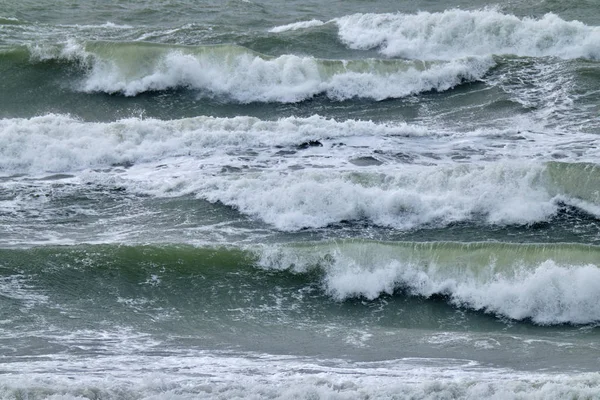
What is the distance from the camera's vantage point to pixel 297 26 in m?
24.9

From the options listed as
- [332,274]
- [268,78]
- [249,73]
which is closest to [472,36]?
[268,78]

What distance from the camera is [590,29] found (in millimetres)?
22781

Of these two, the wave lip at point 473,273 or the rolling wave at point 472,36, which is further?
the rolling wave at point 472,36

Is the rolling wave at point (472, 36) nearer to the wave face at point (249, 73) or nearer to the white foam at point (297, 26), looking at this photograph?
the white foam at point (297, 26)

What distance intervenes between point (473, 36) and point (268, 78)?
5.48 m

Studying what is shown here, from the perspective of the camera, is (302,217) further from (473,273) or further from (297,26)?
(297,26)

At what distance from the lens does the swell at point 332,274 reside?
1151 centimetres

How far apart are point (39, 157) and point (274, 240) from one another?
15.2 ft

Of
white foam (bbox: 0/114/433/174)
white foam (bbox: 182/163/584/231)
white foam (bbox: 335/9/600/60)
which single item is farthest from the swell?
white foam (bbox: 335/9/600/60)

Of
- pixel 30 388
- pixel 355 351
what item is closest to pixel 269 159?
pixel 355 351

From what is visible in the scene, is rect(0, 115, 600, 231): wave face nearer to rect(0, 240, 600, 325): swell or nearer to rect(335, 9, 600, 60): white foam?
rect(0, 240, 600, 325): swell

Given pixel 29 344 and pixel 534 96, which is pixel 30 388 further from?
pixel 534 96

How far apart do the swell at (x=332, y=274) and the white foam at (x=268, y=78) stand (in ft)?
25.8

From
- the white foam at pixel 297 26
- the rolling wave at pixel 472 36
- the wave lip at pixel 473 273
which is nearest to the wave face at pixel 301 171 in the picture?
the wave lip at pixel 473 273
